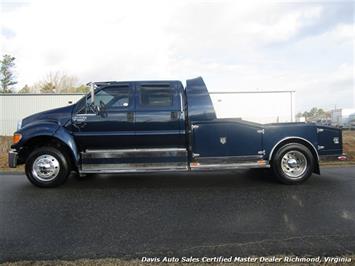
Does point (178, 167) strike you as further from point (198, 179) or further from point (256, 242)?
point (256, 242)

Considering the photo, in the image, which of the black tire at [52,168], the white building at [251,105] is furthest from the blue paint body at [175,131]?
the white building at [251,105]

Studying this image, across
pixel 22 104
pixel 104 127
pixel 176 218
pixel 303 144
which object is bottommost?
pixel 176 218

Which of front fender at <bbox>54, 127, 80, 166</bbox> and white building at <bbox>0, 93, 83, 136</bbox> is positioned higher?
white building at <bbox>0, 93, 83, 136</bbox>

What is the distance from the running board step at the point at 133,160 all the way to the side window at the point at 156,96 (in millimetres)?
968

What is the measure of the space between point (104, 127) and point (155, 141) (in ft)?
3.43

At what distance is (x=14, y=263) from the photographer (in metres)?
3.26

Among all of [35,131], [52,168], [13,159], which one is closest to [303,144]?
[52,168]

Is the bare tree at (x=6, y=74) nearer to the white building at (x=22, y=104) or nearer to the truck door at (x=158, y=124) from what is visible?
the white building at (x=22, y=104)

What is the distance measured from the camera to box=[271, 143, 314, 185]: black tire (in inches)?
264

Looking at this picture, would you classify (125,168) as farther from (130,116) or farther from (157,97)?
(157,97)

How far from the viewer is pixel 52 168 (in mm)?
6594

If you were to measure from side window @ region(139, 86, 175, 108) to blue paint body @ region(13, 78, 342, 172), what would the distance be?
5 centimetres

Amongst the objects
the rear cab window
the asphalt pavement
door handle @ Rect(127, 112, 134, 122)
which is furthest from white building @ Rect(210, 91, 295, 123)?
door handle @ Rect(127, 112, 134, 122)

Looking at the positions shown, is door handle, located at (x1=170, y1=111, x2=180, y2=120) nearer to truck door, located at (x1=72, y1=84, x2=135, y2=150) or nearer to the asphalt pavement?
truck door, located at (x1=72, y1=84, x2=135, y2=150)
